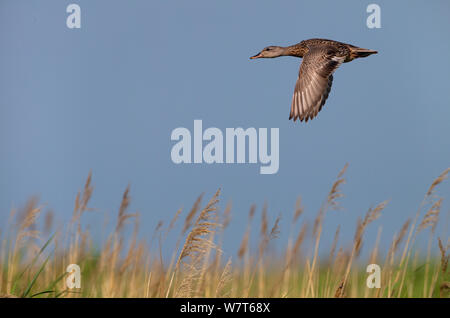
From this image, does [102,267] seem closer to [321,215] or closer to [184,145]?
[184,145]

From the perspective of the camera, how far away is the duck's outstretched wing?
5.54 meters

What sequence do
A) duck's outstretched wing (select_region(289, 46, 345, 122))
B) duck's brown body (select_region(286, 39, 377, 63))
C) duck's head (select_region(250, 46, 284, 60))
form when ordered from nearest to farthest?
duck's outstretched wing (select_region(289, 46, 345, 122)) < duck's brown body (select_region(286, 39, 377, 63)) < duck's head (select_region(250, 46, 284, 60))

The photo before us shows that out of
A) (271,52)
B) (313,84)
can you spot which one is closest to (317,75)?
(313,84)

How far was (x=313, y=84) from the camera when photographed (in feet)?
18.7

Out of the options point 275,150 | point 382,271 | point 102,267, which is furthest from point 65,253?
point 382,271

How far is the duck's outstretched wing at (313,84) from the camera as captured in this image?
5.54 metres

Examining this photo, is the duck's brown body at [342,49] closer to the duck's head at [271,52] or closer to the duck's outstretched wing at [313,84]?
the duck's outstretched wing at [313,84]

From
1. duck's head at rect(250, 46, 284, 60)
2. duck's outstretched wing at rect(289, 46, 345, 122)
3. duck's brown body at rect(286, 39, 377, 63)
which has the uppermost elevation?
duck's head at rect(250, 46, 284, 60)

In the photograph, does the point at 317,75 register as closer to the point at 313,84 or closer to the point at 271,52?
the point at 313,84

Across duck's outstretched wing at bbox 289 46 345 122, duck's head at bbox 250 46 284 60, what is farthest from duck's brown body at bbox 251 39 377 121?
duck's head at bbox 250 46 284 60

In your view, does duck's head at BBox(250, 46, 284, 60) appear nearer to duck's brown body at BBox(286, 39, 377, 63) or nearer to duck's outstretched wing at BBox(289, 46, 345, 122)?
duck's brown body at BBox(286, 39, 377, 63)

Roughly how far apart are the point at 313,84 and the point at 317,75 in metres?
0.12

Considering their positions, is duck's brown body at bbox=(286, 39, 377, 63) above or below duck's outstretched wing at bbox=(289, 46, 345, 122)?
above
